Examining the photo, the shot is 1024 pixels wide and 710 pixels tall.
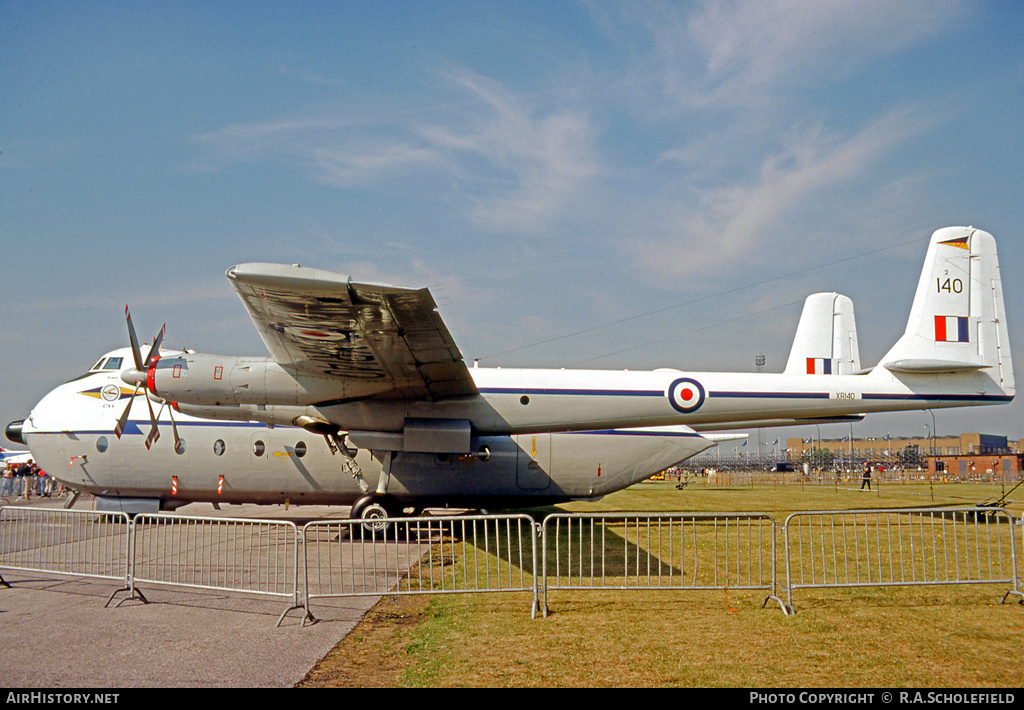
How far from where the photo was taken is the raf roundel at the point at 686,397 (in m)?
13.0

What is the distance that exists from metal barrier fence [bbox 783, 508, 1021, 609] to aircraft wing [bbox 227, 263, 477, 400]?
5.75 metres

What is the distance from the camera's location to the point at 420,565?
26.7ft

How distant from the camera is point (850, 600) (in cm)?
820

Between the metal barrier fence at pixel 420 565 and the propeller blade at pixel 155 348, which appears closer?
the metal barrier fence at pixel 420 565

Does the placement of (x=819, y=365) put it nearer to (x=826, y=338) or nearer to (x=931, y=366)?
(x=826, y=338)

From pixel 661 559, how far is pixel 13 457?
200 ft

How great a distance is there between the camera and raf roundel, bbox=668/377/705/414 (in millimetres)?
12984

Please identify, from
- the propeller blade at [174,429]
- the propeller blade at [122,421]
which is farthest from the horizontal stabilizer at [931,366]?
the propeller blade at [122,421]

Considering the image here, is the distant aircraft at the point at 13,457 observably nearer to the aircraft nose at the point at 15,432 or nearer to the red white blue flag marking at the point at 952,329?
the aircraft nose at the point at 15,432

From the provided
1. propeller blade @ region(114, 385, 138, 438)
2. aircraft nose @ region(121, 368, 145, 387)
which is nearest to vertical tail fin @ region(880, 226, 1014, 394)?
aircraft nose @ region(121, 368, 145, 387)

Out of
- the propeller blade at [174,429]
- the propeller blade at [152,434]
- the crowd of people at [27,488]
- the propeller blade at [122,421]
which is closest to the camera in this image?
the propeller blade at [152,434]

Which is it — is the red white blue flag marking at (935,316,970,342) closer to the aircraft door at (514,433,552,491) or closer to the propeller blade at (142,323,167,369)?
the aircraft door at (514,433,552,491)

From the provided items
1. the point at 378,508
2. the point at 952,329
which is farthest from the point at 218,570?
the point at 952,329

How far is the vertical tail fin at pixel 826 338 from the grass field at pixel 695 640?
42.4 feet
